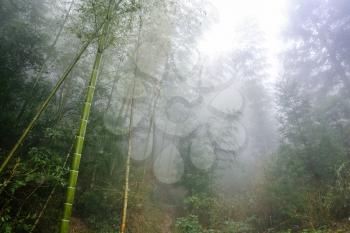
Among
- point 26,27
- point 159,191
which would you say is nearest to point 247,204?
point 159,191

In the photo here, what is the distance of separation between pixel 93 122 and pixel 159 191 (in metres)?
7.20

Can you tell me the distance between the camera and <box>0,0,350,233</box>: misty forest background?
22.0 ft

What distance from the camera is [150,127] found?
1477cm

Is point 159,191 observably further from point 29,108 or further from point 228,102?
point 228,102

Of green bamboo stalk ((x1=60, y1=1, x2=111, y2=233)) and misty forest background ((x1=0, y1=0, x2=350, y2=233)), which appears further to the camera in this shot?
misty forest background ((x1=0, y1=0, x2=350, y2=233))

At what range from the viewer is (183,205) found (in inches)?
534

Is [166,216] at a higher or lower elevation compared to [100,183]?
lower

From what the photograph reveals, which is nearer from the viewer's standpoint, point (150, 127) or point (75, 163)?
point (75, 163)

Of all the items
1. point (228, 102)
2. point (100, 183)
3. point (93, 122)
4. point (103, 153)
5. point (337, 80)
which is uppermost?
point (228, 102)

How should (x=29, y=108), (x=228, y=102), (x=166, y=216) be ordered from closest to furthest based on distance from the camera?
1. (x=29, y=108)
2. (x=166, y=216)
3. (x=228, y=102)

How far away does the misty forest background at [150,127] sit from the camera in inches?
264

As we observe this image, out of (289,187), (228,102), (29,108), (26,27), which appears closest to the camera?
(29,108)

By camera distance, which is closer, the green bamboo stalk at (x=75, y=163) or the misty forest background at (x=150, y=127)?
the green bamboo stalk at (x=75, y=163)

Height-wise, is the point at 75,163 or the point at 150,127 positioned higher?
the point at 150,127
